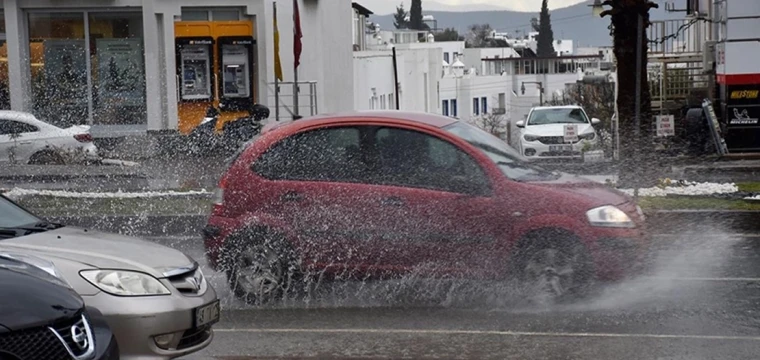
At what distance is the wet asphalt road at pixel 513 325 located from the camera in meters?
8.33

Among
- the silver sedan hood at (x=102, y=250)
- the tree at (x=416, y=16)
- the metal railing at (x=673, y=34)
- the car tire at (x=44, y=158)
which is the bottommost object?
the car tire at (x=44, y=158)

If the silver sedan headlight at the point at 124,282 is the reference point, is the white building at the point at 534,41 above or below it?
above

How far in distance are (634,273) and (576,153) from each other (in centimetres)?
1958

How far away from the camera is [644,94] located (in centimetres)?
2208

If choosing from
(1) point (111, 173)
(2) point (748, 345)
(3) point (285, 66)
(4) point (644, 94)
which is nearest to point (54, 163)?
(1) point (111, 173)

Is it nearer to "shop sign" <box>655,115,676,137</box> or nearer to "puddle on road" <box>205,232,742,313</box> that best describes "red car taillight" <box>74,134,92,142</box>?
"shop sign" <box>655,115,676,137</box>

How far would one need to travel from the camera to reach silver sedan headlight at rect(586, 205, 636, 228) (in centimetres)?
967

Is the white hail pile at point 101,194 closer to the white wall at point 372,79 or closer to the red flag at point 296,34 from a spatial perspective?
the red flag at point 296,34

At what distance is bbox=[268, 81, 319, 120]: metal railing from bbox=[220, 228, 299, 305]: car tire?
1959cm

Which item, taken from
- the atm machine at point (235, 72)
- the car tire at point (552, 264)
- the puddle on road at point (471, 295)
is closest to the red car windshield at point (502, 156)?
the car tire at point (552, 264)

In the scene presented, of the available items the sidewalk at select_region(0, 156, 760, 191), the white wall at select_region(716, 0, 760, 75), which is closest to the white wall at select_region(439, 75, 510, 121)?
the white wall at select_region(716, 0, 760, 75)

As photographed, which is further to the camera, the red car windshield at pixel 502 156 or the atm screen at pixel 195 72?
the atm screen at pixel 195 72

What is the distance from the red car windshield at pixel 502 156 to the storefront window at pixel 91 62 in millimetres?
21483

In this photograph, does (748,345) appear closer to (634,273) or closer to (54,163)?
(634,273)
